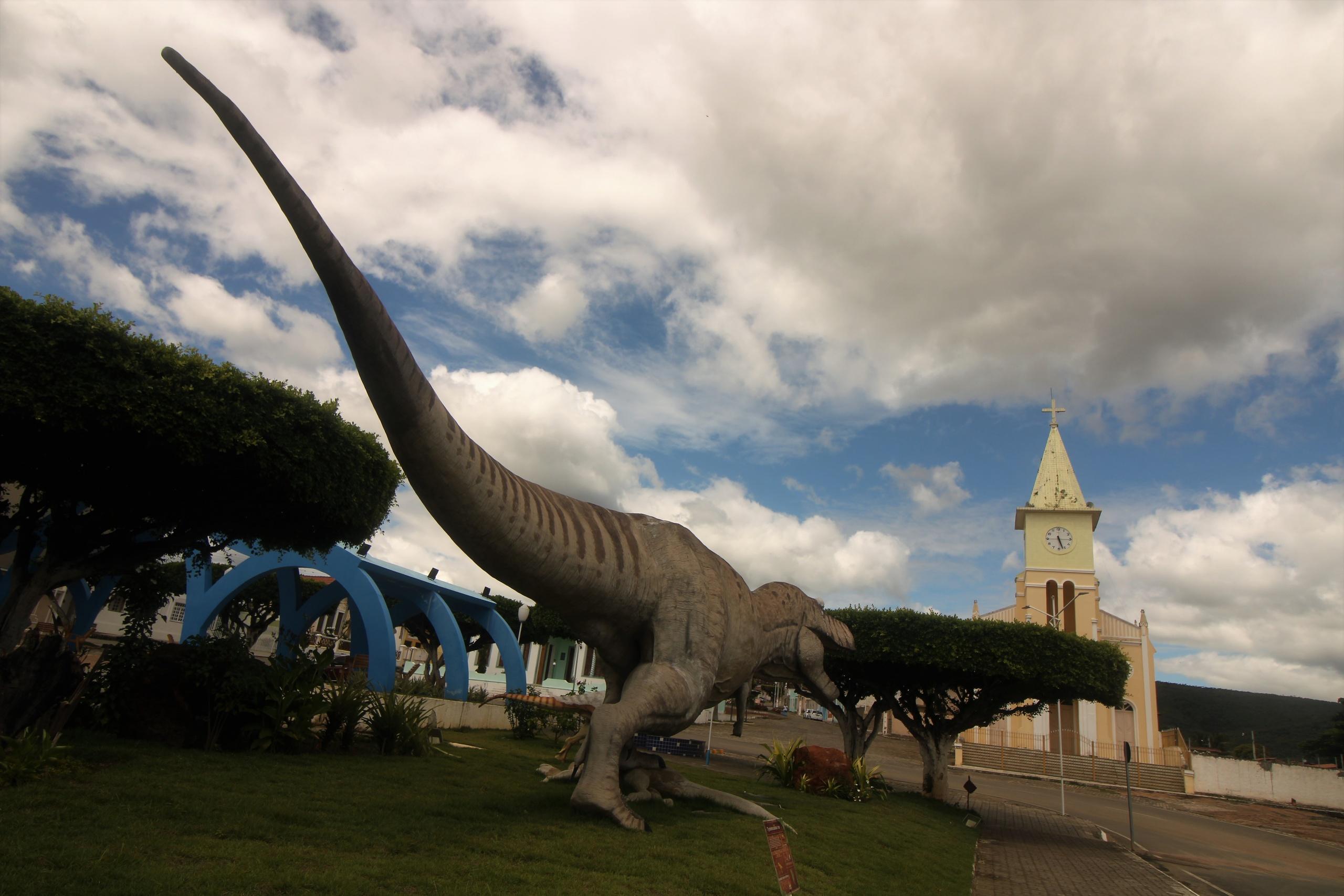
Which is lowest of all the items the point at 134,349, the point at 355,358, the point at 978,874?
the point at 978,874

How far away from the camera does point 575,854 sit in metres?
6.03

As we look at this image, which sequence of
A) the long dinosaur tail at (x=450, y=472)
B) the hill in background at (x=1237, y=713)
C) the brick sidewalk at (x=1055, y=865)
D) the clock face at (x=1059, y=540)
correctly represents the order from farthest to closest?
the hill in background at (x=1237, y=713) → the clock face at (x=1059, y=540) → the brick sidewalk at (x=1055, y=865) → the long dinosaur tail at (x=450, y=472)

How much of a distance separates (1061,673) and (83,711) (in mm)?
16986

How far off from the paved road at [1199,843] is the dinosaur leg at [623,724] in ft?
31.4

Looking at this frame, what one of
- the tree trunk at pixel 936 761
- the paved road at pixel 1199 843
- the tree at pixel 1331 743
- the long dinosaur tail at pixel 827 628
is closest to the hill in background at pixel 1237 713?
the tree at pixel 1331 743

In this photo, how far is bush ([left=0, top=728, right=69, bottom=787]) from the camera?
20.7 feet

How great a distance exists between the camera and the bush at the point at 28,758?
6312 mm

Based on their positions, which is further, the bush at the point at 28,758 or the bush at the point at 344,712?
the bush at the point at 344,712

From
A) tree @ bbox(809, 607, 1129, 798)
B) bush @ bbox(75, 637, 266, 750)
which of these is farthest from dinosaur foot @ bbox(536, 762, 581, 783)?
tree @ bbox(809, 607, 1129, 798)

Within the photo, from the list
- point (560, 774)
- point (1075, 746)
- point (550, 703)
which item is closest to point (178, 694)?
point (560, 774)

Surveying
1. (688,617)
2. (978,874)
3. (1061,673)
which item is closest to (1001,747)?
(1061,673)

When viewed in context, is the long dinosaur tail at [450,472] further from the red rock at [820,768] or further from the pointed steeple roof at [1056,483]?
the pointed steeple roof at [1056,483]

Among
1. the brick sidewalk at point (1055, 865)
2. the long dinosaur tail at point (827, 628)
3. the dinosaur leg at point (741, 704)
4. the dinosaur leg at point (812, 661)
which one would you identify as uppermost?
the long dinosaur tail at point (827, 628)

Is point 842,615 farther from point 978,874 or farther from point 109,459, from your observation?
point 109,459
